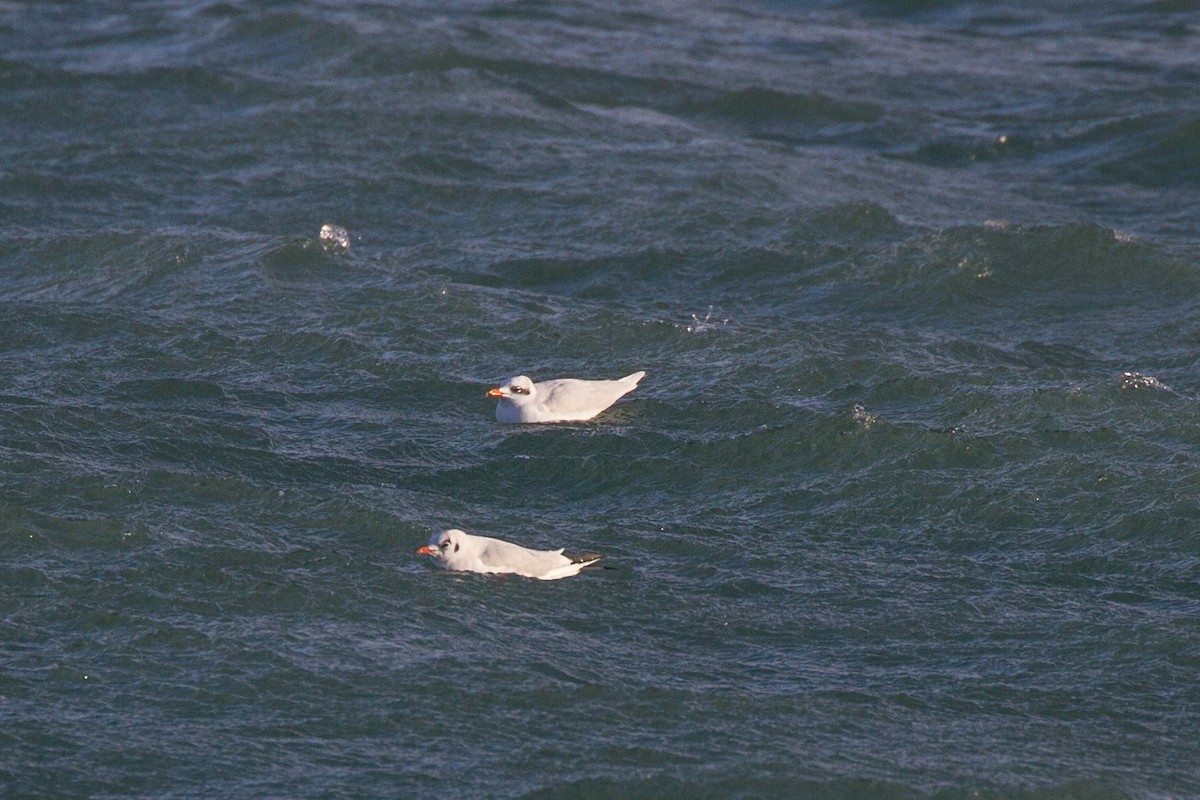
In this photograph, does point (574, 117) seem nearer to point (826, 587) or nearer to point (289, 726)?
point (826, 587)

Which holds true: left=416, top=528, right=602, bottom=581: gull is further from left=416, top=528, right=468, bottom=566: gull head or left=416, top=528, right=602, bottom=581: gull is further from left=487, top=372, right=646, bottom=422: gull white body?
left=487, top=372, right=646, bottom=422: gull white body

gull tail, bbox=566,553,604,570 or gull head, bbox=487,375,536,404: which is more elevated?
gull head, bbox=487,375,536,404

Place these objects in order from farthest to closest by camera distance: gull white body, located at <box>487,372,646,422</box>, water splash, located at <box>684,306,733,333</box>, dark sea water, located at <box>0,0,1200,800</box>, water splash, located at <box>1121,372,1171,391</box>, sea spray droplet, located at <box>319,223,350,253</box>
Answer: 1. sea spray droplet, located at <box>319,223,350,253</box>
2. water splash, located at <box>684,306,733,333</box>
3. water splash, located at <box>1121,372,1171,391</box>
4. gull white body, located at <box>487,372,646,422</box>
5. dark sea water, located at <box>0,0,1200,800</box>

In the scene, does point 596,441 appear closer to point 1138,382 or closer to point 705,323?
point 705,323

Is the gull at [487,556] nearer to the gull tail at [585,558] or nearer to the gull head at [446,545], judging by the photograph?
the gull head at [446,545]

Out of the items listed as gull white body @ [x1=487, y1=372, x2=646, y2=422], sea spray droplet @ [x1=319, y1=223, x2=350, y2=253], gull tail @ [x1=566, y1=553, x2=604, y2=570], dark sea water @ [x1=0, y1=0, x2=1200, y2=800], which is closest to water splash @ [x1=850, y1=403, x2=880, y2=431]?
dark sea water @ [x1=0, y1=0, x2=1200, y2=800]

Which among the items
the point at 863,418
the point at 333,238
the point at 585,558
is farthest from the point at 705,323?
the point at 585,558

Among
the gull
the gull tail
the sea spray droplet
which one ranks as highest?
the sea spray droplet

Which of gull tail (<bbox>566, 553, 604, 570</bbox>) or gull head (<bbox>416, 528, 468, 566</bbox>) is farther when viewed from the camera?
gull tail (<bbox>566, 553, 604, 570</bbox>)
